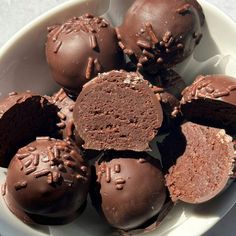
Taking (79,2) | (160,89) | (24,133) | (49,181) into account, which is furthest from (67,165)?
(79,2)

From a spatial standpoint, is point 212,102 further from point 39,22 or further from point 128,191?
point 39,22

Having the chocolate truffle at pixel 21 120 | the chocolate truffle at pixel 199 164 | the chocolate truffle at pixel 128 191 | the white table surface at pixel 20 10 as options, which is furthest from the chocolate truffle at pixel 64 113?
the white table surface at pixel 20 10

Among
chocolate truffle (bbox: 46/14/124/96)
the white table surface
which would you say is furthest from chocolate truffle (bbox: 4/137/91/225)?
the white table surface

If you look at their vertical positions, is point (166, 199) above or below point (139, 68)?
below

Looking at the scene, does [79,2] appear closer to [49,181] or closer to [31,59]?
[31,59]

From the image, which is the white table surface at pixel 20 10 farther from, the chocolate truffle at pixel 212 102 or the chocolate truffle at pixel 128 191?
the chocolate truffle at pixel 128 191

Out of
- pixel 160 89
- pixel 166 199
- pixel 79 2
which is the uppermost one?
pixel 79 2

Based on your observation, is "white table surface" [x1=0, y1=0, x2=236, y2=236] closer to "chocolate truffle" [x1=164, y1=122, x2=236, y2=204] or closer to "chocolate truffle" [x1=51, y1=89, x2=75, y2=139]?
"chocolate truffle" [x1=51, y1=89, x2=75, y2=139]
